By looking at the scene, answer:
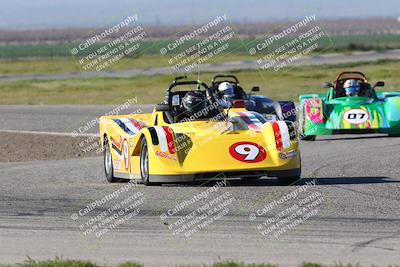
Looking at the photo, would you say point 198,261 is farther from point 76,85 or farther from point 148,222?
point 76,85

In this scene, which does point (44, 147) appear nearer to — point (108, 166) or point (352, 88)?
point (352, 88)

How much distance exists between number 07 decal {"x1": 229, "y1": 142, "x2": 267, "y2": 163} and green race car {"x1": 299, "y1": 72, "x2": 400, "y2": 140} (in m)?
9.28

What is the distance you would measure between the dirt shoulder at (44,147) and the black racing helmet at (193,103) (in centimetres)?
740

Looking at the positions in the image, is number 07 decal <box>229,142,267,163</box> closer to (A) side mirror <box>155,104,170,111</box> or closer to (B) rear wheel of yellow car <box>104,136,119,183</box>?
(A) side mirror <box>155,104,170,111</box>

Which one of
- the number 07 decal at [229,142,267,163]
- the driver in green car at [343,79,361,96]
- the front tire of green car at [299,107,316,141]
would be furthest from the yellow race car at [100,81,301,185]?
the driver in green car at [343,79,361,96]

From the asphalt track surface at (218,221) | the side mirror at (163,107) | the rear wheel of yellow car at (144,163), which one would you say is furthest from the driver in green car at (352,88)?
the rear wheel of yellow car at (144,163)

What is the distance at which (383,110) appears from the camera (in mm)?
23891

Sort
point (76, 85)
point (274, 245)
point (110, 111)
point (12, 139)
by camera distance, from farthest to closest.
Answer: point (76, 85), point (110, 111), point (12, 139), point (274, 245)

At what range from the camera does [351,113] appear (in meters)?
23.9

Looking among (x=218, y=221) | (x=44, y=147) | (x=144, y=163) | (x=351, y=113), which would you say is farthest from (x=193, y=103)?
(x=44, y=147)

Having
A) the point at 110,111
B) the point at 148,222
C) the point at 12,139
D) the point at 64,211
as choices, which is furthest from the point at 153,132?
the point at 110,111

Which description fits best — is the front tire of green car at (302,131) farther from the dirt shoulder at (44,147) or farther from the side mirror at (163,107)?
the side mirror at (163,107)

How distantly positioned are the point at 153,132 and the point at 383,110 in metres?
9.78

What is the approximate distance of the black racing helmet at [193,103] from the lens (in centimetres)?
1644
